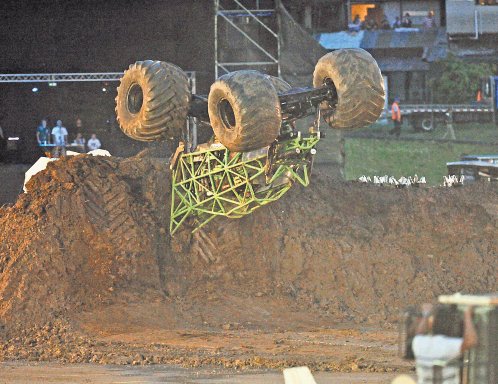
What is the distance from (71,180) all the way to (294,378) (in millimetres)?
13534

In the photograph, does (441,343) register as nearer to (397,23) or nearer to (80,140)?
(80,140)

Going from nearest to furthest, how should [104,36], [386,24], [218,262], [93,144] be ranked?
[218,262] → [104,36] → [93,144] → [386,24]

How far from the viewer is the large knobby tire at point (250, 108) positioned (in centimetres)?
1777

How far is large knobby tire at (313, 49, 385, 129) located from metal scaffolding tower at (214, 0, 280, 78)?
8.60 metres

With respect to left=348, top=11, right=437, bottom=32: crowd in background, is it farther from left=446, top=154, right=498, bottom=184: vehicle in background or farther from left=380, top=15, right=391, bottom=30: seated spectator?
left=446, top=154, right=498, bottom=184: vehicle in background

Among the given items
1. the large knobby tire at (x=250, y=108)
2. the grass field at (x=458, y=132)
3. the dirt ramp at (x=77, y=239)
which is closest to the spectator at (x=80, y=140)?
the dirt ramp at (x=77, y=239)

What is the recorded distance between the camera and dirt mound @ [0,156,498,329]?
66.5 feet

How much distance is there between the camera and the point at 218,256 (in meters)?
21.5

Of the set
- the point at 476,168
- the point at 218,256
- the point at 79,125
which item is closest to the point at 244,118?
the point at 218,256

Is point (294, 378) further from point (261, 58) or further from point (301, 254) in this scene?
point (261, 58)

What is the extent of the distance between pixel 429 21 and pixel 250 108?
108 feet

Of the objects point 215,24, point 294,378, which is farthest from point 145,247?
point 294,378

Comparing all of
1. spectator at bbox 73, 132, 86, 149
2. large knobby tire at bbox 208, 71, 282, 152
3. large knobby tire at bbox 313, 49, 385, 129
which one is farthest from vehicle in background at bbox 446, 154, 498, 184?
large knobby tire at bbox 208, 71, 282, 152

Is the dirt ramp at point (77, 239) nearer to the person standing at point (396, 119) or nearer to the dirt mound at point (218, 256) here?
the dirt mound at point (218, 256)
